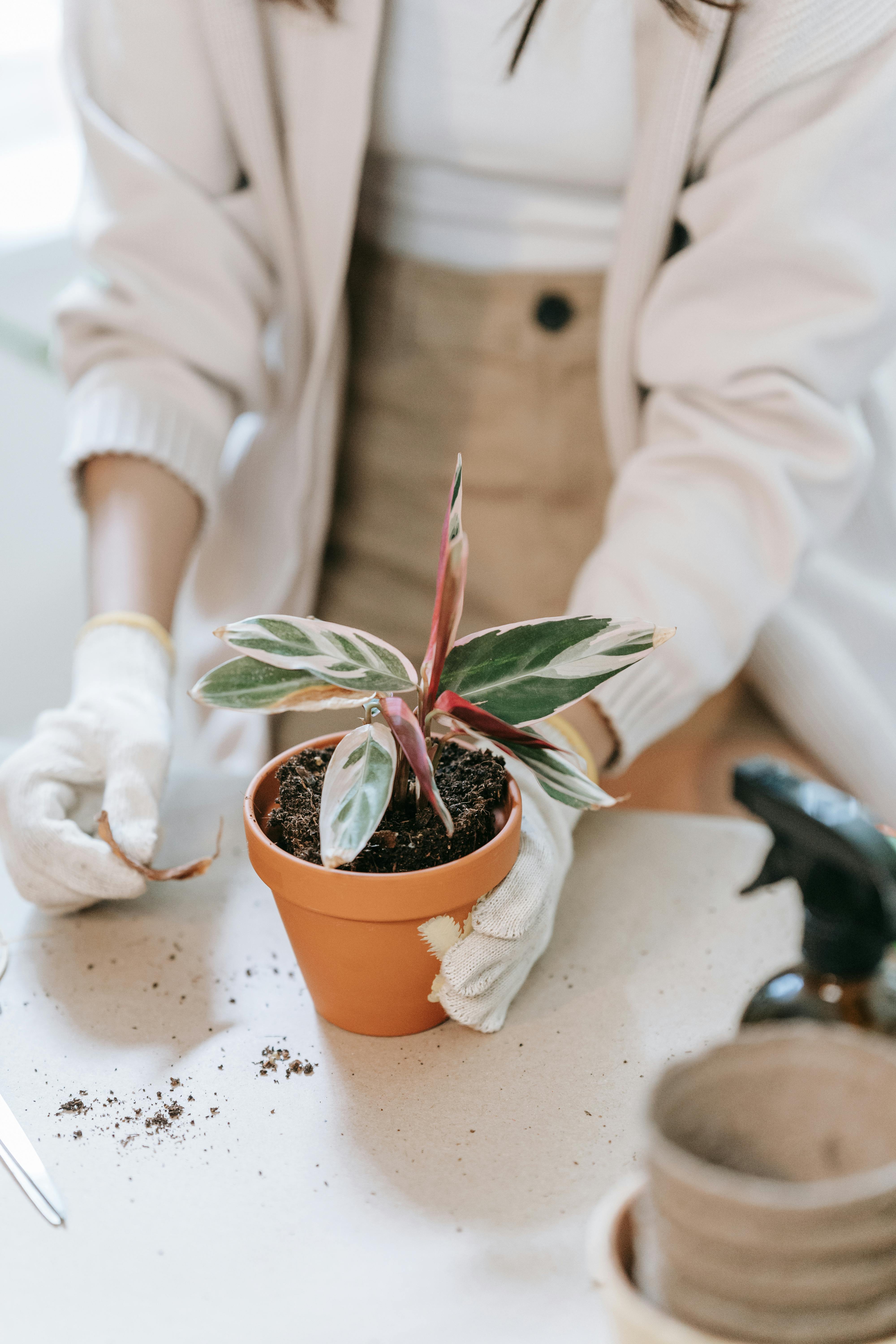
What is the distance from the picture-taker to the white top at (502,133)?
75 cm

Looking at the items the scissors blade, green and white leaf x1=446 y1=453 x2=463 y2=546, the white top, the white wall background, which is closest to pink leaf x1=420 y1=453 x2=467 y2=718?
green and white leaf x1=446 y1=453 x2=463 y2=546

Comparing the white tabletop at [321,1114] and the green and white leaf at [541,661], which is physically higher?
the green and white leaf at [541,661]

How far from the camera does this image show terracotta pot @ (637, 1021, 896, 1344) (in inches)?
9.2

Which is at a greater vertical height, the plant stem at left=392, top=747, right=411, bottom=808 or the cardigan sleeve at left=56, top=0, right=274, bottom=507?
the cardigan sleeve at left=56, top=0, right=274, bottom=507

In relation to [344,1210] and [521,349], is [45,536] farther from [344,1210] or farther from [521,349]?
[344,1210]

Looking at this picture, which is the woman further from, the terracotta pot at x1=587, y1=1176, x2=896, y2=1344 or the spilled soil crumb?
the terracotta pot at x1=587, y1=1176, x2=896, y2=1344

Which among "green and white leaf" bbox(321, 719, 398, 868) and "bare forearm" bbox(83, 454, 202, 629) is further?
"bare forearm" bbox(83, 454, 202, 629)

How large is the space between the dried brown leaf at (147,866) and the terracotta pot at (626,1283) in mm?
300

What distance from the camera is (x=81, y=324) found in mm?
851

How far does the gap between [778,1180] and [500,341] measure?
71cm

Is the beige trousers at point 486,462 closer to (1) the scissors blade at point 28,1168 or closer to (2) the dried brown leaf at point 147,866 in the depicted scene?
(2) the dried brown leaf at point 147,866

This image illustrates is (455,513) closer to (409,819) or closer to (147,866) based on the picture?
(409,819)

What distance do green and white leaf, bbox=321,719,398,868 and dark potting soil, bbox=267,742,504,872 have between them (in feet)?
0.09

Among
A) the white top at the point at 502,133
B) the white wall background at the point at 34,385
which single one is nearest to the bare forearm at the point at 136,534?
the white top at the point at 502,133
